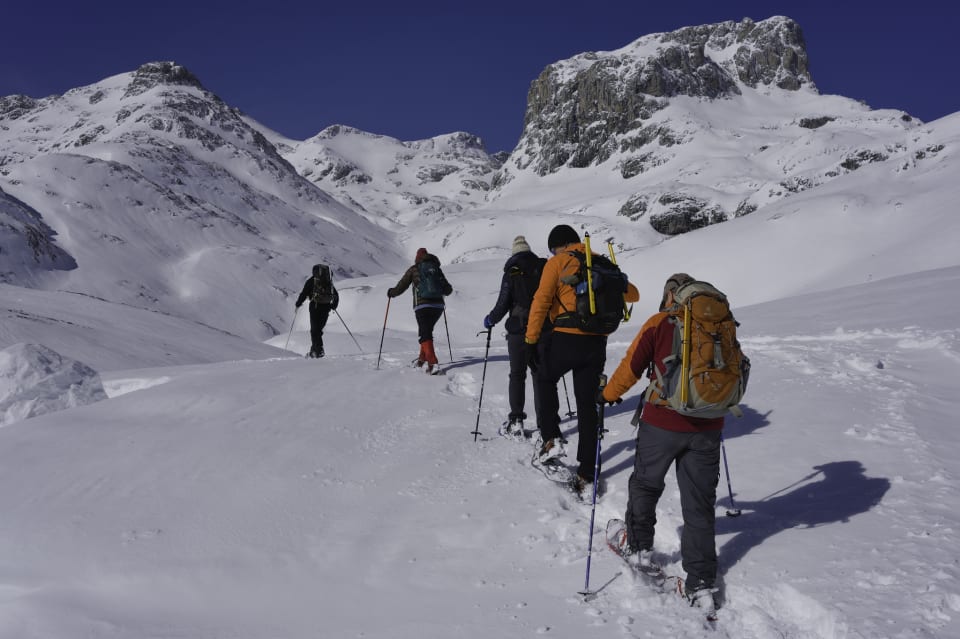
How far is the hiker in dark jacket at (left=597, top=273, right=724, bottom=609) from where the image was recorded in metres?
3.51

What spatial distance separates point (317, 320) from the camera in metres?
12.0

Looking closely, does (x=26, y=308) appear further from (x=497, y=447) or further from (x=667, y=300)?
(x=667, y=300)

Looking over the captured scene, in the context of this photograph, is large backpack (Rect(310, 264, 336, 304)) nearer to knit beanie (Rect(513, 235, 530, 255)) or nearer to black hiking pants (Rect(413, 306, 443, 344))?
black hiking pants (Rect(413, 306, 443, 344))

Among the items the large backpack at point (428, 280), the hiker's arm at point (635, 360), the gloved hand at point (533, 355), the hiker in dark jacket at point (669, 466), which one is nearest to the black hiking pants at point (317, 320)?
the large backpack at point (428, 280)

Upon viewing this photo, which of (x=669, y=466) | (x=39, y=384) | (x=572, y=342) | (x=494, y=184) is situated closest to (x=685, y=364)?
(x=669, y=466)

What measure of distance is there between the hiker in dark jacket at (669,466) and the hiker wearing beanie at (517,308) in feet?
7.17

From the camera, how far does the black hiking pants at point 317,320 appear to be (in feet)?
39.0

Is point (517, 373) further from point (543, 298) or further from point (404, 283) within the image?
point (404, 283)

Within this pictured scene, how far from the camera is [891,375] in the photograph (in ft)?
22.5

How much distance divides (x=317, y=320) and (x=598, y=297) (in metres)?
8.44

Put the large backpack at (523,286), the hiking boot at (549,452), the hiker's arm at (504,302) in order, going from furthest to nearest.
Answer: the hiker's arm at (504,302) → the large backpack at (523,286) → the hiking boot at (549,452)

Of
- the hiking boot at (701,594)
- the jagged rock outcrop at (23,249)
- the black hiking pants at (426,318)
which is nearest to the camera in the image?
the hiking boot at (701,594)

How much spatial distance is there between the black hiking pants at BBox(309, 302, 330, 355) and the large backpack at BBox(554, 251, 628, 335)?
794 cm

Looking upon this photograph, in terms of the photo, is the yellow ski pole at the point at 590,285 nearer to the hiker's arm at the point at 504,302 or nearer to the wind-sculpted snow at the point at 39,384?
the hiker's arm at the point at 504,302
